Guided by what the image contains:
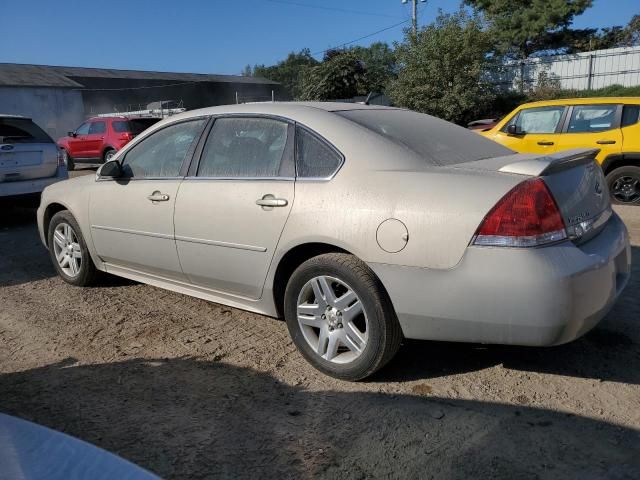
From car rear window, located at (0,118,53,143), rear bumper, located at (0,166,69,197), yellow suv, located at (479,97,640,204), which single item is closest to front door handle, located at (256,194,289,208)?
rear bumper, located at (0,166,69,197)

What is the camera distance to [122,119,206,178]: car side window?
409 cm

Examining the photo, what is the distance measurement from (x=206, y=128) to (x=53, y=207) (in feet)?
7.17

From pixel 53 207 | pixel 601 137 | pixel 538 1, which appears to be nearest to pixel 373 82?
pixel 538 1

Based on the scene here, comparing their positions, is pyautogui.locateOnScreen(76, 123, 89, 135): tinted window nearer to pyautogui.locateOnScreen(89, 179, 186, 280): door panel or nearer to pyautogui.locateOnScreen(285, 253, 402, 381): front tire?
pyautogui.locateOnScreen(89, 179, 186, 280): door panel

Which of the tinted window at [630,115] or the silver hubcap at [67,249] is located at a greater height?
the tinted window at [630,115]

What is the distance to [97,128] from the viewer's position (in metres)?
17.1

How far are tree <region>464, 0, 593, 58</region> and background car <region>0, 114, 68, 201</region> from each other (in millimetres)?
26998

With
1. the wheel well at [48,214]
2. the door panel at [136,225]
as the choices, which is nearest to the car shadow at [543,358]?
the door panel at [136,225]

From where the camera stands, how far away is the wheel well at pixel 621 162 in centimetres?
801

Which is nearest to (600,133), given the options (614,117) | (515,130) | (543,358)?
(614,117)

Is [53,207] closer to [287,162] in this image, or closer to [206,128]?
[206,128]

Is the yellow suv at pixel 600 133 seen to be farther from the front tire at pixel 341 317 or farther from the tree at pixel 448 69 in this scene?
the tree at pixel 448 69

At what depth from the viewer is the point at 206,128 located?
398 centimetres

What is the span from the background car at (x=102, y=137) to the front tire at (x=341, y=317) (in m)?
13.9
